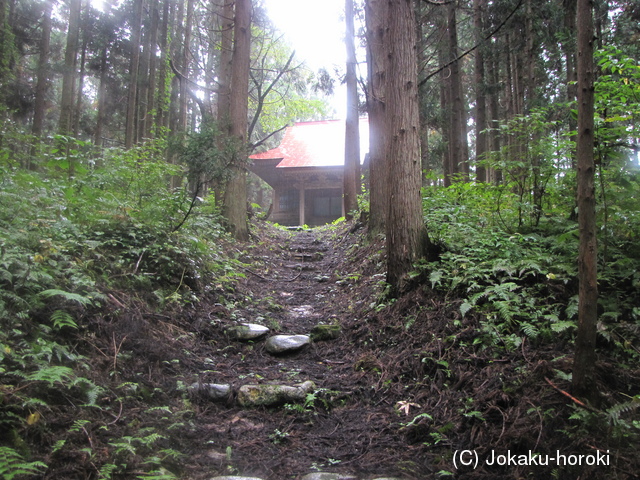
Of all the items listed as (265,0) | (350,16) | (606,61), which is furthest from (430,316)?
(265,0)

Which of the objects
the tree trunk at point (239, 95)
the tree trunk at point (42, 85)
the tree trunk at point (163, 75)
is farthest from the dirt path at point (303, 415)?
the tree trunk at point (42, 85)

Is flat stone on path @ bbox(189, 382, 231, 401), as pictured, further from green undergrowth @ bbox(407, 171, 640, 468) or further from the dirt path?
green undergrowth @ bbox(407, 171, 640, 468)

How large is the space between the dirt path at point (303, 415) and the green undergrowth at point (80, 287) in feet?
1.60

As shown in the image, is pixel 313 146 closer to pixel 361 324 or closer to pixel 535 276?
pixel 361 324

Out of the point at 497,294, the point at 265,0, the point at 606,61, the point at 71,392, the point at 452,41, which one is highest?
the point at 265,0

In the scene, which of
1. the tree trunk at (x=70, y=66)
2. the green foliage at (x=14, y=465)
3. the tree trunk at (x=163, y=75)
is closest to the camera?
the green foliage at (x=14, y=465)

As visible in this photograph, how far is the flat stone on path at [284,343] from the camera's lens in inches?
192

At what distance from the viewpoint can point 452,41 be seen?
1120cm

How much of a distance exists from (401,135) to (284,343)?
3.34 metres

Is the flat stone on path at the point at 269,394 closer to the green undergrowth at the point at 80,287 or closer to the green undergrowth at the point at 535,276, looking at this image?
the green undergrowth at the point at 80,287

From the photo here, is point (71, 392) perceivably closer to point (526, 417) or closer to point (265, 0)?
point (526, 417)

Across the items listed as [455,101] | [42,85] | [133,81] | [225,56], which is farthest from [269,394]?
[42,85]

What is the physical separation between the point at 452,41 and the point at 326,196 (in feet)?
51.5

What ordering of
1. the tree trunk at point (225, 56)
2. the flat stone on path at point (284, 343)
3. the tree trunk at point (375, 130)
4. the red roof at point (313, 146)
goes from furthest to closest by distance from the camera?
the red roof at point (313, 146) → the tree trunk at point (225, 56) → the tree trunk at point (375, 130) → the flat stone on path at point (284, 343)
